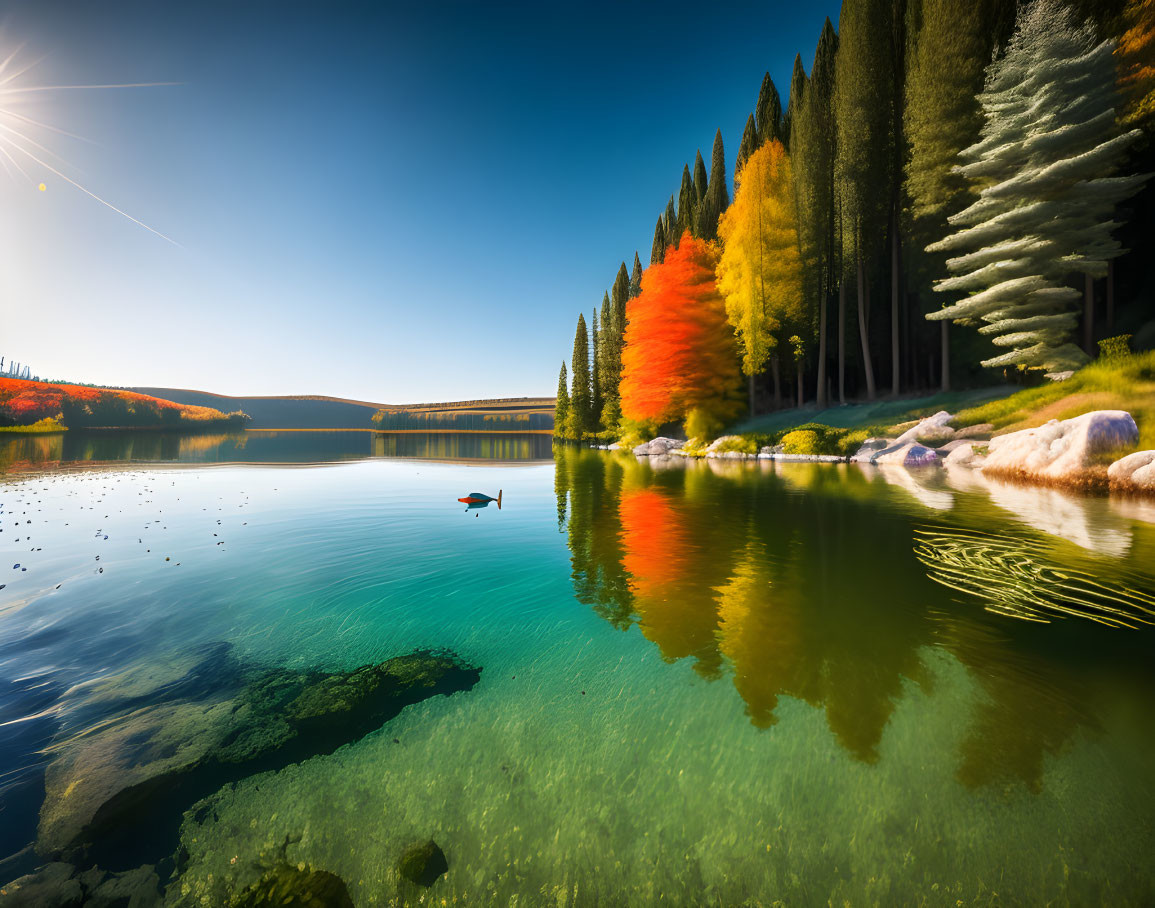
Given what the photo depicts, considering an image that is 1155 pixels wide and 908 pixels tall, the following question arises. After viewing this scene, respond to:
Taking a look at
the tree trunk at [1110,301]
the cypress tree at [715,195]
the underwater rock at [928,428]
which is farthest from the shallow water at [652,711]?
the cypress tree at [715,195]

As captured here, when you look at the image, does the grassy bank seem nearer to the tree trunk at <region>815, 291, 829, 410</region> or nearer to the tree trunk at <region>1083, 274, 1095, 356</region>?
the tree trunk at <region>815, 291, 829, 410</region>

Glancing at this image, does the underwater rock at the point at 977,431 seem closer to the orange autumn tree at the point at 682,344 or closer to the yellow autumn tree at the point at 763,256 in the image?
the yellow autumn tree at the point at 763,256

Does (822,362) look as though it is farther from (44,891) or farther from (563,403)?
(563,403)

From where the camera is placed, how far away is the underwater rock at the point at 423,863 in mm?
2184

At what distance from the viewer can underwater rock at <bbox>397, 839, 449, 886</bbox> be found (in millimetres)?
2184

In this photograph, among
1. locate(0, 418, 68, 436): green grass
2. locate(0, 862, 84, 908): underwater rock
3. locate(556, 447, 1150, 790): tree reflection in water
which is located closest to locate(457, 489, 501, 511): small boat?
locate(556, 447, 1150, 790): tree reflection in water

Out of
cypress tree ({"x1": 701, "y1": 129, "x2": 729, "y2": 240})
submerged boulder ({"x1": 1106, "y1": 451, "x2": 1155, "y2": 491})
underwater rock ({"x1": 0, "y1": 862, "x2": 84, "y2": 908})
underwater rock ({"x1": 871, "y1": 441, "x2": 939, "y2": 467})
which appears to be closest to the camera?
underwater rock ({"x1": 0, "y1": 862, "x2": 84, "y2": 908})

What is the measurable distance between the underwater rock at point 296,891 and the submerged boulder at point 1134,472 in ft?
53.6

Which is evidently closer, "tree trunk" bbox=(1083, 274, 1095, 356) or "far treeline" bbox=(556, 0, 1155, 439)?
"far treeline" bbox=(556, 0, 1155, 439)

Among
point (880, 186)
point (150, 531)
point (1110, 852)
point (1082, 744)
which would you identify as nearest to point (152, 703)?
point (1110, 852)

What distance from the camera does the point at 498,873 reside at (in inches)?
85.9

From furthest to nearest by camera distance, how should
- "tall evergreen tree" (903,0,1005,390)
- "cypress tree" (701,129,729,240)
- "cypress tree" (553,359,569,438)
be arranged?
"cypress tree" (553,359,569,438) → "cypress tree" (701,129,729,240) → "tall evergreen tree" (903,0,1005,390)

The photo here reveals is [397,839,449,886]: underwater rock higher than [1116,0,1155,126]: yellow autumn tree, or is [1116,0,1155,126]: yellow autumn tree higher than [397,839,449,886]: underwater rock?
[1116,0,1155,126]: yellow autumn tree

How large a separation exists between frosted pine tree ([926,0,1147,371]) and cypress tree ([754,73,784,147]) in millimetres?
16225
